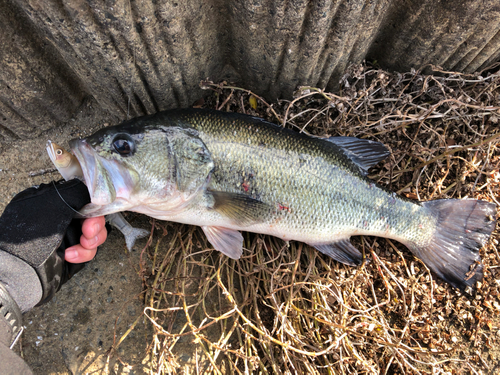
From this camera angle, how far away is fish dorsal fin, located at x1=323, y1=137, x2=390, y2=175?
2389mm

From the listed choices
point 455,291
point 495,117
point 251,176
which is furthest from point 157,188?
point 495,117

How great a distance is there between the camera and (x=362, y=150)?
7.92 feet

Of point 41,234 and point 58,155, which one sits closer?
point 58,155

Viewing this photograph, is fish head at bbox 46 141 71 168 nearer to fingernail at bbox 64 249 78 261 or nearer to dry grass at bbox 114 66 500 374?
fingernail at bbox 64 249 78 261

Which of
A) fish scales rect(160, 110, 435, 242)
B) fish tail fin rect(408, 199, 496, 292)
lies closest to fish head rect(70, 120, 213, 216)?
fish scales rect(160, 110, 435, 242)

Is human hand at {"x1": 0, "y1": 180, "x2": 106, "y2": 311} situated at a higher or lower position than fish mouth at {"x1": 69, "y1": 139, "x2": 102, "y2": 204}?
lower

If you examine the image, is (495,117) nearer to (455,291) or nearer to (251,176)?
(455,291)

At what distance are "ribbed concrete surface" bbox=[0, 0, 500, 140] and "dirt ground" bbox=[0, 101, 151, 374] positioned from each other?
0.18 metres

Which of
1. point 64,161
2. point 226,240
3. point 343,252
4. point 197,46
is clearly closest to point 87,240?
point 64,161

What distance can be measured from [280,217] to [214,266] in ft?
2.30

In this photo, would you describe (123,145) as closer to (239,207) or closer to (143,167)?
(143,167)

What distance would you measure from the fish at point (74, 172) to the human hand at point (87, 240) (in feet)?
0.52

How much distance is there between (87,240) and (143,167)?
793 millimetres

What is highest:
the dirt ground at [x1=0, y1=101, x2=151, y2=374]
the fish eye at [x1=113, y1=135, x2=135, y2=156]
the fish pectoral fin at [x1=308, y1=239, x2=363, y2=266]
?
the fish eye at [x1=113, y1=135, x2=135, y2=156]
